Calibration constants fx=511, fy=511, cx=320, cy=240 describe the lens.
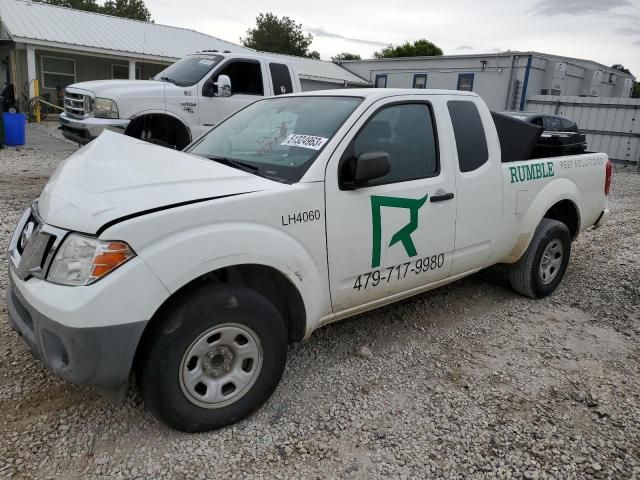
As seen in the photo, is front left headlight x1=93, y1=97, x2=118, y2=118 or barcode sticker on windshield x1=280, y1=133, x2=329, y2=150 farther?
front left headlight x1=93, y1=97, x2=118, y2=118

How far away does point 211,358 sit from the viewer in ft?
8.46

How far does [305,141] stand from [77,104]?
704cm

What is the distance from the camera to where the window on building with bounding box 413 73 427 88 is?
24.8 meters

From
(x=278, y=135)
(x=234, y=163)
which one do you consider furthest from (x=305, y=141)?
(x=234, y=163)

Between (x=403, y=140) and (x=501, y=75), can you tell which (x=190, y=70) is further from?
(x=501, y=75)

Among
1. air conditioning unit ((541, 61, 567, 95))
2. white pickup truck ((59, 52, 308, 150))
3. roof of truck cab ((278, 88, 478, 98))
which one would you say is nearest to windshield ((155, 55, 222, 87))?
white pickup truck ((59, 52, 308, 150))

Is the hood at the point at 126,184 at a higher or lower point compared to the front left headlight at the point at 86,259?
higher

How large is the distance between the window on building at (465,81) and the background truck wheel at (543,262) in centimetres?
2026

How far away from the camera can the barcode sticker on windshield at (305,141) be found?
9.99 feet

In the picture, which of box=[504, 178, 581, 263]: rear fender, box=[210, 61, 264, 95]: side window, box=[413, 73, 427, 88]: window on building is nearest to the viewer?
box=[504, 178, 581, 263]: rear fender

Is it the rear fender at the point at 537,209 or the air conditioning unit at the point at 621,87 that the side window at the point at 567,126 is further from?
the air conditioning unit at the point at 621,87

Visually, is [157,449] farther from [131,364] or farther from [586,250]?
[586,250]

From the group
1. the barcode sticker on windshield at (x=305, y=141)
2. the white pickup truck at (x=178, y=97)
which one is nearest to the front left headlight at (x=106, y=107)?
the white pickup truck at (x=178, y=97)

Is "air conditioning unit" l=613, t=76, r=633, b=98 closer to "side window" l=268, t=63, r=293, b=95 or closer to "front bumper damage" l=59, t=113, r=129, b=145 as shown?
"side window" l=268, t=63, r=293, b=95
